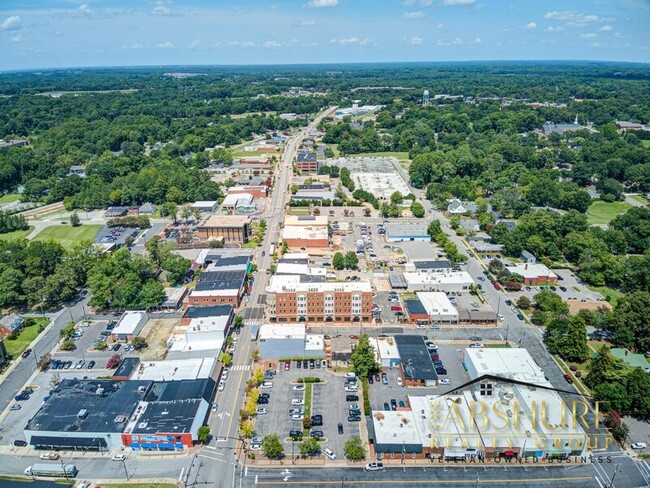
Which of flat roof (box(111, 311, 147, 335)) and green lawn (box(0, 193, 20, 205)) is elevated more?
flat roof (box(111, 311, 147, 335))

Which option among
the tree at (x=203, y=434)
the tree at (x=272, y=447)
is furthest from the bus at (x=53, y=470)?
the tree at (x=272, y=447)

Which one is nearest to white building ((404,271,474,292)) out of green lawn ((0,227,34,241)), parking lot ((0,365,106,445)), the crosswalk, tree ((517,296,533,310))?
tree ((517,296,533,310))

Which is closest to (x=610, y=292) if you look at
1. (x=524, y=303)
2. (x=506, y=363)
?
(x=524, y=303)

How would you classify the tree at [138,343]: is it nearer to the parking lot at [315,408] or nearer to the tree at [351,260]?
the parking lot at [315,408]

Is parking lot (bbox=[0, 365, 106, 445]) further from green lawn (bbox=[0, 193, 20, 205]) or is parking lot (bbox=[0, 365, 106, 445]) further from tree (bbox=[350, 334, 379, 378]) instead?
green lawn (bbox=[0, 193, 20, 205])

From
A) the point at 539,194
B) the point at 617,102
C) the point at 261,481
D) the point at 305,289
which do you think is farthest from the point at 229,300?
the point at 617,102

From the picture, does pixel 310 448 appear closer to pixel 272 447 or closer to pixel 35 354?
pixel 272 447
